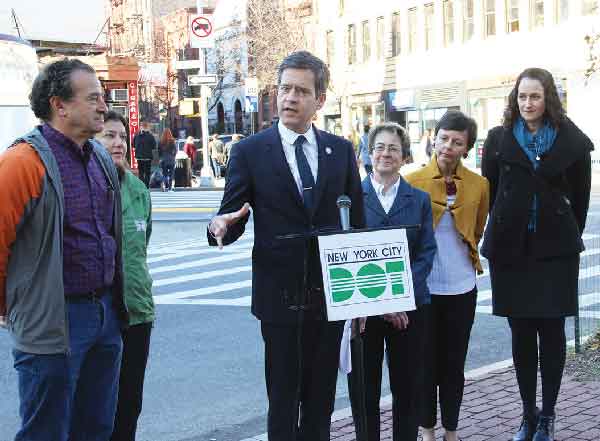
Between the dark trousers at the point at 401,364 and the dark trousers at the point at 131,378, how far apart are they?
1.16 meters

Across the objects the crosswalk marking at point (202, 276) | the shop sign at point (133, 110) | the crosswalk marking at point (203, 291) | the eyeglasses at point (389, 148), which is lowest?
the crosswalk marking at point (203, 291)

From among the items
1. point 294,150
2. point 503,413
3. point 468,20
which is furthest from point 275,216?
point 468,20

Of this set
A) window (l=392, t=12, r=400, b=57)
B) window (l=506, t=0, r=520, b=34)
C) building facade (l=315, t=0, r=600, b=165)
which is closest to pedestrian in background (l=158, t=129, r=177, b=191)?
building facade (l=315, t=0, r=600, b=165)

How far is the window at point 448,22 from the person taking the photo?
137ft

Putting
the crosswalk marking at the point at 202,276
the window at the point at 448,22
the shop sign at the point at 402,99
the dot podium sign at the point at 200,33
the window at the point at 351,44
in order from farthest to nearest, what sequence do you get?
the window at the point at 351,44
the shop sign at the point at 402,99
the window at the point at 448,22
the dot podium sign at the point at 200,33
the crosswalk marking at the point at 202,276

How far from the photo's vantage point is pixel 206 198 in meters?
25.7

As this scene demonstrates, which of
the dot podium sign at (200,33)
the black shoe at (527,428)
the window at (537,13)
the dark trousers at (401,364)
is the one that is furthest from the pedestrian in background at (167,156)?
the dark trousers at (401,364)

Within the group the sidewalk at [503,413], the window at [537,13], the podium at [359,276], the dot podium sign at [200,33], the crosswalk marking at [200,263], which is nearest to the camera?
the podium at [359,276]

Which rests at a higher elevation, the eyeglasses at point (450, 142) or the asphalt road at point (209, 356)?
the eyeglasses at point (450, 142)

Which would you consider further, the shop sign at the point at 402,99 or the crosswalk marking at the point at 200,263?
the shop sign at the point at 402,99

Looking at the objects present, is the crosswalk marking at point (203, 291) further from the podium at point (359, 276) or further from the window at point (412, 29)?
the window at point (412, 29)

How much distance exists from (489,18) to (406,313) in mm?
36628

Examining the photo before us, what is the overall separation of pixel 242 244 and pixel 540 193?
10919 millimetres

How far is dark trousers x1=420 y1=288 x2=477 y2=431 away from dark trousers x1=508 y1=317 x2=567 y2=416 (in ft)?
1.29
